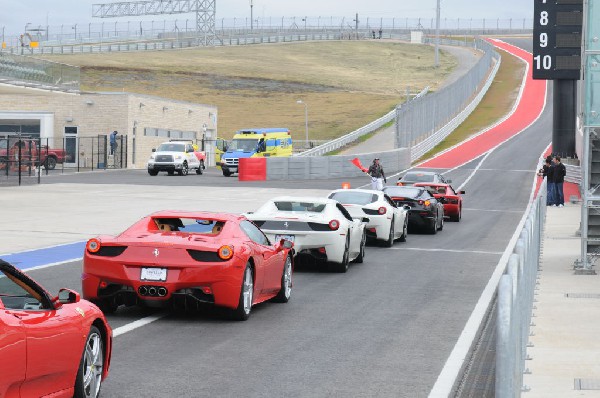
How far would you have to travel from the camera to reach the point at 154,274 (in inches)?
514

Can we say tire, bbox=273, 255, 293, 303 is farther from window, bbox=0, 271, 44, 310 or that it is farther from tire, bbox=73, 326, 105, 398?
window, bbox=0, 271, 44, 310

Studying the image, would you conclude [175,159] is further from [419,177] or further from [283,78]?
[283,78]

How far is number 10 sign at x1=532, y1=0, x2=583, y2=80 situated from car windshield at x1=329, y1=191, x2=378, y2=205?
16501 mm

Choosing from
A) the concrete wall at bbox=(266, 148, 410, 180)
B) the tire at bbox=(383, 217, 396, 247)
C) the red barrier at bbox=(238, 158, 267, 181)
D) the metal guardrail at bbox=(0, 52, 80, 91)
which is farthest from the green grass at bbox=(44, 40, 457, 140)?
the tire at bbox=(383, 217, 396, 247)

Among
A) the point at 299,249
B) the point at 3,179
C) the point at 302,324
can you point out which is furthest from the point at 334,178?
the point at 302,324

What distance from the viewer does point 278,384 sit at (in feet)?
32.5

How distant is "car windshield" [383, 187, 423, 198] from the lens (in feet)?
99.8

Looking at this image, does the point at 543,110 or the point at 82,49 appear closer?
the point at 543,110

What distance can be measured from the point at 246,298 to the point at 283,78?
4677 inches

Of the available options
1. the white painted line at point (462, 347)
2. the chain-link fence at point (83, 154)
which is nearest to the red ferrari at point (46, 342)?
the white painted line at point (462, 347)

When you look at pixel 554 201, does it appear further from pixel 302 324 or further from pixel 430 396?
pixel 430 396

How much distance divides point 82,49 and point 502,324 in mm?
163282

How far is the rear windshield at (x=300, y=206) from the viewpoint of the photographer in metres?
20.2

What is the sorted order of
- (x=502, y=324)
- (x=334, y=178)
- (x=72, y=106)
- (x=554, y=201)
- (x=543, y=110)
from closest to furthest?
1. (x=502, y=324)
2. (x=554, y=201)
3. (x=334, y=178)
4. (x=72, y=106)
5. (x=543, y=110)
